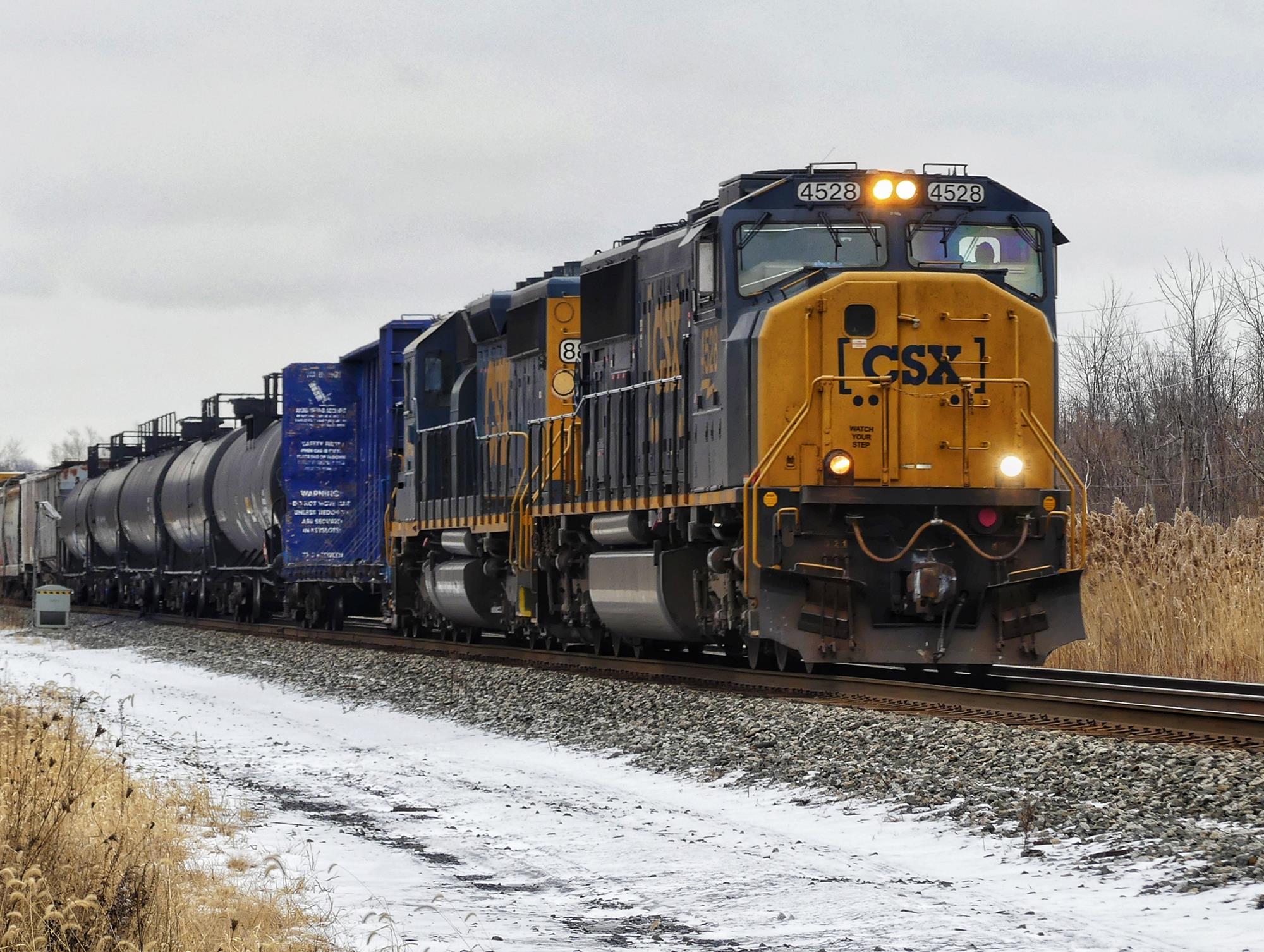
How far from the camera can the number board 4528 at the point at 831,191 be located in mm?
13445

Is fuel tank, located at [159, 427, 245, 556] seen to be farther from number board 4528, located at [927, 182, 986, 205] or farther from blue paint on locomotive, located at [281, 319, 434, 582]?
number board 4528, located at [927, 182, 986, 205]

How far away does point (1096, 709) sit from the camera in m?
10.8

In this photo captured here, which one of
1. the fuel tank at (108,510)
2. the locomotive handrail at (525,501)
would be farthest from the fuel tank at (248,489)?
the fuel tank at (108,510)

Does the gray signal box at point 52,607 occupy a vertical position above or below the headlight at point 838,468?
below

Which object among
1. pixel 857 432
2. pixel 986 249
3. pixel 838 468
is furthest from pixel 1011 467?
pixel 986 249

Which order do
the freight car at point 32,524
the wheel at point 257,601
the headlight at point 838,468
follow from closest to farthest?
the headlight at point 838,468
the wheel at point 257,601
the freight car at point 32,524

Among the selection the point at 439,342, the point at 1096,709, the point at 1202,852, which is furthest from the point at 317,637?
the point at 1202,852

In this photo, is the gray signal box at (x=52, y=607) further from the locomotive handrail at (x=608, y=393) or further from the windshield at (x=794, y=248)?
the windshield at (x=794, y=248)

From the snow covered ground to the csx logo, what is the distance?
3.75m

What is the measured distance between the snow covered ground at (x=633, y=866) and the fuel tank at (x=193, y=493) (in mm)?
19820

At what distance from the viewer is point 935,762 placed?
9.26 metres

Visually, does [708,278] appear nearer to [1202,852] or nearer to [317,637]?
[1202,852]

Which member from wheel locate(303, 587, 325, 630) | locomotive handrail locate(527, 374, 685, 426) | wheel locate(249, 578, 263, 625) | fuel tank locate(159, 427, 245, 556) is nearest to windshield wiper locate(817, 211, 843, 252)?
locomotive handrail locate(527, 374, 685, 426)

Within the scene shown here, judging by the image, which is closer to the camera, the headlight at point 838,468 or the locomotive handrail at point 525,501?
the headlight at point 838,468
